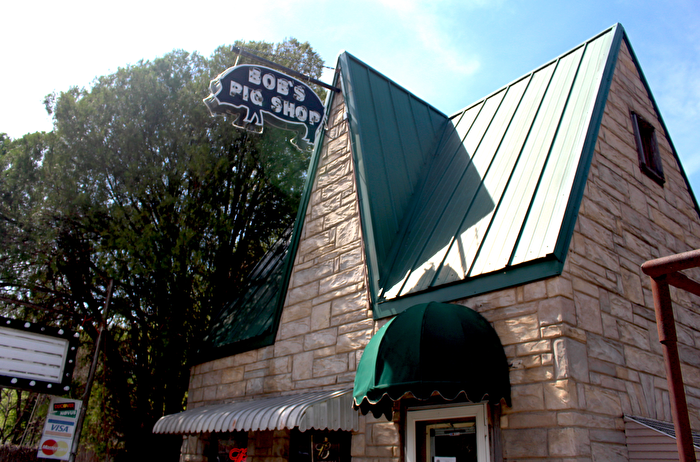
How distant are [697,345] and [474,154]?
150 inches

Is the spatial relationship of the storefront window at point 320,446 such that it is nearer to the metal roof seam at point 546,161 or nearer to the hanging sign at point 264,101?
the metal roof seam at point 546,161

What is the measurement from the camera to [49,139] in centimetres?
1080

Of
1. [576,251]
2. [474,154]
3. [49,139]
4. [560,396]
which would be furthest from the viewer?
[49,139]

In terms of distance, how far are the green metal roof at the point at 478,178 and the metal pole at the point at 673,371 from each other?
1.26 m

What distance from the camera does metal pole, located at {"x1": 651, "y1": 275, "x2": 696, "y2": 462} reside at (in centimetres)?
310

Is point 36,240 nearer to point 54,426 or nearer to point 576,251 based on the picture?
point 54,426

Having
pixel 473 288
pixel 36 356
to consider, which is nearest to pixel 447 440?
pixel 473 288

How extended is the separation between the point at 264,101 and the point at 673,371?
7.13 m

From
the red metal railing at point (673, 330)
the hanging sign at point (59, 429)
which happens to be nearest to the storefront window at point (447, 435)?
the red metal railing at point (673, 330)

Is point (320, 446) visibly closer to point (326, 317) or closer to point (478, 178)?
point (326, 317)

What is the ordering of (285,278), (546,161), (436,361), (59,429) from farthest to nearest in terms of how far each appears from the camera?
(59,429), (285,278), (546,161), (436,361)

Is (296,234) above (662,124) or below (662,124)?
below

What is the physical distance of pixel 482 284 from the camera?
5289 millimetres

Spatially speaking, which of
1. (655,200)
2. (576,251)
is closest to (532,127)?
(655,200)
